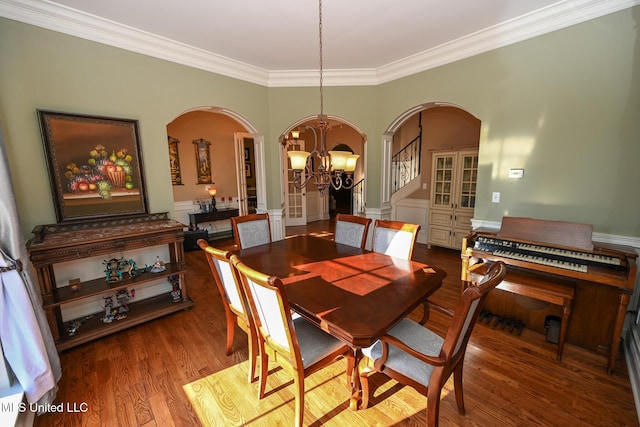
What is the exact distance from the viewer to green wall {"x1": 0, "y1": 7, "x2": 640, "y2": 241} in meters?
2.22

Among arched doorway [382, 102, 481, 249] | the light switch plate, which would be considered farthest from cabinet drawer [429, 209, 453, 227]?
the light switch plate

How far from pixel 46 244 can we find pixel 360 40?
3.41 m

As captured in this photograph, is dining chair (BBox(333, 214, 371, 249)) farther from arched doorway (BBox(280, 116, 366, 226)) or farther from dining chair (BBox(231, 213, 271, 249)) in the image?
arched doorway (BBox(280, 116, 366, 226))

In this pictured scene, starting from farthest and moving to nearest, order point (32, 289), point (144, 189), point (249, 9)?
point (144, 189)
point (249, 9)
point (32, 289)

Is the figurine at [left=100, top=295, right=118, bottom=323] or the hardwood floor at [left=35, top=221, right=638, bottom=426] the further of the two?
the figurine at [left=100, top=295, right=118, bottom=323]

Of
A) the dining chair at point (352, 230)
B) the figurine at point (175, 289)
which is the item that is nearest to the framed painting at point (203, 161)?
the figurine at point (175, 289)

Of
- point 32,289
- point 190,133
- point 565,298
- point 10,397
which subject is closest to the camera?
point 10,397

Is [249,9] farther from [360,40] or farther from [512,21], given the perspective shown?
[512,21]

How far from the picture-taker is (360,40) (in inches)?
115

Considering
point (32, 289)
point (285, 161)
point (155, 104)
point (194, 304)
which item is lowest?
point (194, 304)

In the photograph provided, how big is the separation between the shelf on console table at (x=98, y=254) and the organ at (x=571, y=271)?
2.96 m

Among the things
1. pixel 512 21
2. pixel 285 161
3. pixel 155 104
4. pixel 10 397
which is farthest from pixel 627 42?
pixel 285 161

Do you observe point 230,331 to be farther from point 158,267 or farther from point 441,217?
point 441,217

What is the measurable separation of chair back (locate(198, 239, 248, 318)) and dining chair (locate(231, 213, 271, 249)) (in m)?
0.80
